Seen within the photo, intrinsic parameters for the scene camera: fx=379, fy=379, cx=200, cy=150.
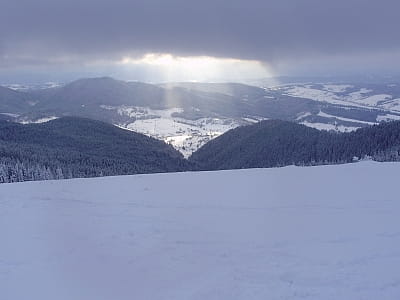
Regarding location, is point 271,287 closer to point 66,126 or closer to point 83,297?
point 83,297

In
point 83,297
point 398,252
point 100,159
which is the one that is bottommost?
point 100,159

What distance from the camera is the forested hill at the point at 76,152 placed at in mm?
68225

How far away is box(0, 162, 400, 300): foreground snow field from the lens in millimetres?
7363

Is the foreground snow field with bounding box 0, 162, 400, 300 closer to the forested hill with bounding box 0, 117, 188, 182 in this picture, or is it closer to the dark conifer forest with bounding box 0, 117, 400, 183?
the dark conifer forest with bounding box 0, 117, 400, 183

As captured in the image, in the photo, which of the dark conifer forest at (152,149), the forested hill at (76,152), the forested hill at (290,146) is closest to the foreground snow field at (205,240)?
the dark conifer forest at (152,149)

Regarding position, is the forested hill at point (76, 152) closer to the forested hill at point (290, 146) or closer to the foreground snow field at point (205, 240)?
the forested hill at point (290, 146)

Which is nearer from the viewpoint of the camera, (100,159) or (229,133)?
(100,159)

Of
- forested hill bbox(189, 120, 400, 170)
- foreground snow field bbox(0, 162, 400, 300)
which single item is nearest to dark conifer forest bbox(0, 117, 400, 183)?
forested hill bbox(189, 120, 400, 170)

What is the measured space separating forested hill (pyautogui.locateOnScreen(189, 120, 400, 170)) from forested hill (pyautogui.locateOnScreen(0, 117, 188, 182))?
50.7 feet

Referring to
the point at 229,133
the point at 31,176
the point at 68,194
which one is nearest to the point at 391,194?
the point at 68,194

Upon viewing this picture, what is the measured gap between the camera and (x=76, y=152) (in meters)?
97.9

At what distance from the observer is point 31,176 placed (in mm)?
62625

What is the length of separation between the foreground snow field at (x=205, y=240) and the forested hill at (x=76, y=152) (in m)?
53.7

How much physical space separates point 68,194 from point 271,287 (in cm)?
955
